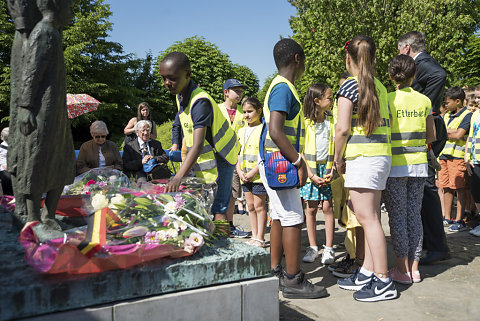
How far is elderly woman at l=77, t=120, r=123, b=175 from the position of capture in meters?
7.04

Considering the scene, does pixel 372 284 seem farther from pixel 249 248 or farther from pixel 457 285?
pixel 249 248

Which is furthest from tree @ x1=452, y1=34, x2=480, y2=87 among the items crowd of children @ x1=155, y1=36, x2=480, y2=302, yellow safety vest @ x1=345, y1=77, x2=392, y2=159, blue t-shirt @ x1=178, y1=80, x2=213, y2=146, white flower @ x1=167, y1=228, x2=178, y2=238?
white flower @ x1=167, y1=228, x2=178, y2=238

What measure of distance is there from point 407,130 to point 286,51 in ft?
4.83

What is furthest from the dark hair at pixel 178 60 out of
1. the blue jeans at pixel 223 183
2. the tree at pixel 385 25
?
the tree at pixel 385 25

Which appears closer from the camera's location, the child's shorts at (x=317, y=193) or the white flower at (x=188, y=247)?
the white flower at (x=188, y=247)

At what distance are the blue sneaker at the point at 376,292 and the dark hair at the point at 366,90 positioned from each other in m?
1.32

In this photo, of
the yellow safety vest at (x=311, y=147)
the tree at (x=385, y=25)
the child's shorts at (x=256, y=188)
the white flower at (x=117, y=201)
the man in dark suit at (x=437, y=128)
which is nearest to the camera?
the white flower at (x=117, y=201)

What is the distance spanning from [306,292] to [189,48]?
115ft

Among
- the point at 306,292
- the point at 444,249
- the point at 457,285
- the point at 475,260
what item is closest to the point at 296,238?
the point at 306,292

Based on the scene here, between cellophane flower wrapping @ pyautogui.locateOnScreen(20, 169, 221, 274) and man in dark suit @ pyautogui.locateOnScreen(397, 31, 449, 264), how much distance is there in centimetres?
286

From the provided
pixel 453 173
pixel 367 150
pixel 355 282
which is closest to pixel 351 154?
pixel 367 150

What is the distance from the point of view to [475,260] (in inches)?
193

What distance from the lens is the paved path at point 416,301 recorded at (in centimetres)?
334

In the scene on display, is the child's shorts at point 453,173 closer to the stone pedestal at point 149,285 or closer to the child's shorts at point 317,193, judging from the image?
the child's shorts at point 317,193
